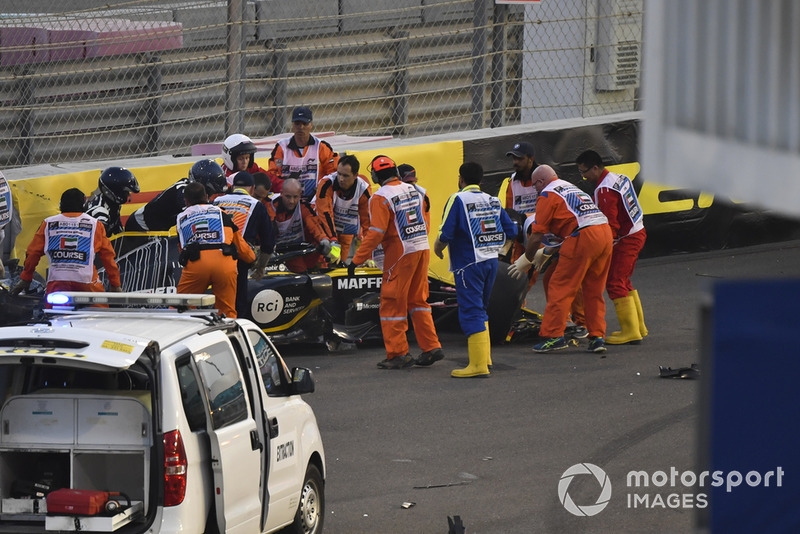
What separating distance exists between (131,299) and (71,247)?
454 cm

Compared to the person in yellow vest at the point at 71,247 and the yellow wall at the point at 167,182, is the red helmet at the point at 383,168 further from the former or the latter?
the person in yellow vest at the point at 71,247

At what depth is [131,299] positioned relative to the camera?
6.76 metres

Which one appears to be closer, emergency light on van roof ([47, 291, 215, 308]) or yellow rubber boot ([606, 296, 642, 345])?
emergency light on van roof ([47, 291, 215, 308])

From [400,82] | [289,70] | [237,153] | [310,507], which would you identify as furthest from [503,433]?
[289,70]

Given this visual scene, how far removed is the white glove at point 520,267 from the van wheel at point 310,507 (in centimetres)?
520

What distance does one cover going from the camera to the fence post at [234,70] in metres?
13.8

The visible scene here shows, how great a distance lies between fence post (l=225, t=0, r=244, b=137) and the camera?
13.8 metres

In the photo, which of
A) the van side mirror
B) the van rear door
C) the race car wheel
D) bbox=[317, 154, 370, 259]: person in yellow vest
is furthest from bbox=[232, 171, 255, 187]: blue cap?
the van rear door

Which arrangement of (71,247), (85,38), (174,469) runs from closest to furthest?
(174,469) → (71,247) → (85,38)

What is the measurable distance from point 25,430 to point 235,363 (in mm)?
1085

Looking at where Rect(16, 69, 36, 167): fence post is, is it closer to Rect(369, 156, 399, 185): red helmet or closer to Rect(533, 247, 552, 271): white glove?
Rect(369, 156, 399, 185): red helmet

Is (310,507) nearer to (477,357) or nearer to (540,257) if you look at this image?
(477,357)

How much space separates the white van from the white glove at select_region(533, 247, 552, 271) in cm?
561

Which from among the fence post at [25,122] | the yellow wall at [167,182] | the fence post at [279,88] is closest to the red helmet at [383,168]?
the yellow wall at [167,182]
